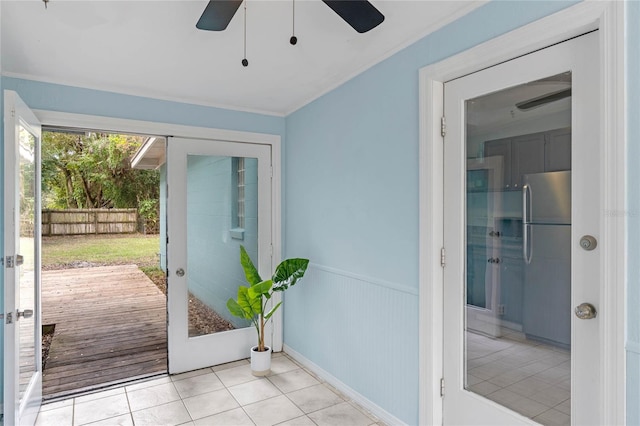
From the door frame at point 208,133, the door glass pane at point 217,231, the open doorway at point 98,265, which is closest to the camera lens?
the door frame at point 208,133

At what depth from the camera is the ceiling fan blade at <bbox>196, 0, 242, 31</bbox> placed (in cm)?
146

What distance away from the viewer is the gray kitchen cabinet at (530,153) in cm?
164

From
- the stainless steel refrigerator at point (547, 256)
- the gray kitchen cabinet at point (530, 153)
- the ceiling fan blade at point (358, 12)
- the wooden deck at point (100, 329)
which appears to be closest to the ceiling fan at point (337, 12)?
the ceiling fan blade at point (358, 12)

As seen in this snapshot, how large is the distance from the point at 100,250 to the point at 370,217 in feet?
31.1

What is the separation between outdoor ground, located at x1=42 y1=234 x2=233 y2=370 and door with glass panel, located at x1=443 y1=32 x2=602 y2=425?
21.1 ft

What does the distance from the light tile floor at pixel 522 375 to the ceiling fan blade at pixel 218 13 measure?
195cm

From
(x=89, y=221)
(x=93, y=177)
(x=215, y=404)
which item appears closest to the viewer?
(x=215, y=404)
